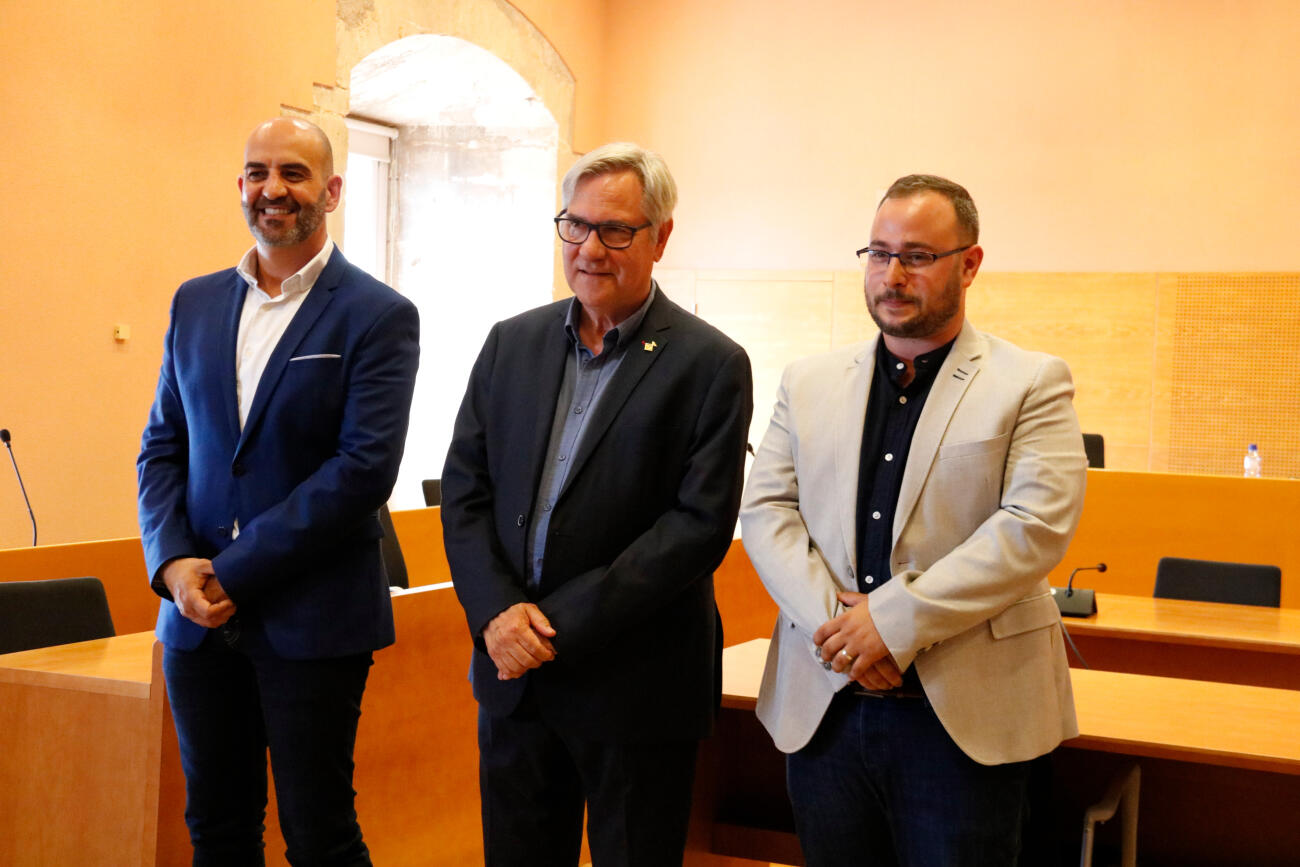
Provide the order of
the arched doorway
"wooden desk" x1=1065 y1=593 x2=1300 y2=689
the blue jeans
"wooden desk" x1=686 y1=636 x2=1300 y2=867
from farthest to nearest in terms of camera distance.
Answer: the arched doorway < "wooden desk" x1=1065 y1=593 x2=1300 y2=689 < "wooden desk" x1=686 y1=636 x2=1300 y2=867 < the blue jeans

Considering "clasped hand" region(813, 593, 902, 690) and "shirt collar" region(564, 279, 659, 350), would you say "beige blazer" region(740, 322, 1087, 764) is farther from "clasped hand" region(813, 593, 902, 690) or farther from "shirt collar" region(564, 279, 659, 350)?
"shirt collar" region(564, 279, 659, 350)

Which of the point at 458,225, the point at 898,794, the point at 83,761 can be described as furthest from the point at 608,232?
the point at 458,225

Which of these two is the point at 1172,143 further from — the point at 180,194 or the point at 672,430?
the point at 672,430

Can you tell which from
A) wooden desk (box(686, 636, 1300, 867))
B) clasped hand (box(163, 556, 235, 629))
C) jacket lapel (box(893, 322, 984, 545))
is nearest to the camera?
jacket lapel (box(893, 322, 984, 545))

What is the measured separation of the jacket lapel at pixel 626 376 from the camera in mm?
2037

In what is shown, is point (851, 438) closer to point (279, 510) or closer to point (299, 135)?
point (279, 510)

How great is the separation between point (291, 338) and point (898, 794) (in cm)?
132

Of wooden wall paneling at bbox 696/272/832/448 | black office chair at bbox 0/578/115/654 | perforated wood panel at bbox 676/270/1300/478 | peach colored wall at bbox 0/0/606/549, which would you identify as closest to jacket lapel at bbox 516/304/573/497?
black office chair at bbox 0/578/115/654

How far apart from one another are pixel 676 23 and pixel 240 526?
7.79 meters

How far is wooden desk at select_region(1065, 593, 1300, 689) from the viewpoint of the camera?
155 inches

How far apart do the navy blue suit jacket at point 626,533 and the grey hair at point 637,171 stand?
184mm

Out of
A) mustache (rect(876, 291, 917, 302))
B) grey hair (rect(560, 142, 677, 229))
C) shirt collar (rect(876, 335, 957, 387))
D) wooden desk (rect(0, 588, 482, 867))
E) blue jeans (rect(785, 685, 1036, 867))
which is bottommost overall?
wooden desk (rect(0, 588, 482, 867))

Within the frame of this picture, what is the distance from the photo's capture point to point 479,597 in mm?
2016

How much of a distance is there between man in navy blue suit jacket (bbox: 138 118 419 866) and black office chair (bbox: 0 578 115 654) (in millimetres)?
1128
